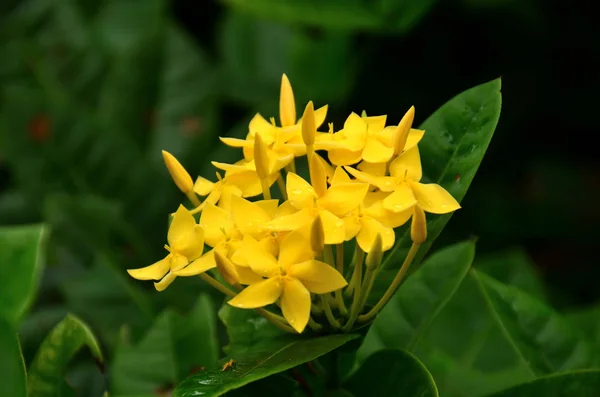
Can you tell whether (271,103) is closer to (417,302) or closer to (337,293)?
(417,302)

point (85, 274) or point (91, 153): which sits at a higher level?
point (91, 153)

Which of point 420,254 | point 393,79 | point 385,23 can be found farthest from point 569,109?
point 420,254

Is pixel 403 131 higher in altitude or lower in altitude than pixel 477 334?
higher

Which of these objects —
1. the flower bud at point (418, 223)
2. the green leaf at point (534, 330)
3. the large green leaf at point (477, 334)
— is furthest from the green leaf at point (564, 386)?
the large green leaf at point (477, 334)

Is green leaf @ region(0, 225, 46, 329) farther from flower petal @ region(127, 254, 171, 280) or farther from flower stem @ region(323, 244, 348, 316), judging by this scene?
flower stem @ region(323, 244, 348, 316)

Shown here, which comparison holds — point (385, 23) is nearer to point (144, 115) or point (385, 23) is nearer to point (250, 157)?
point (144, 115)

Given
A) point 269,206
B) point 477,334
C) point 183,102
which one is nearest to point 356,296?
point 269,206

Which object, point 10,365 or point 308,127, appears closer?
point 308,127
